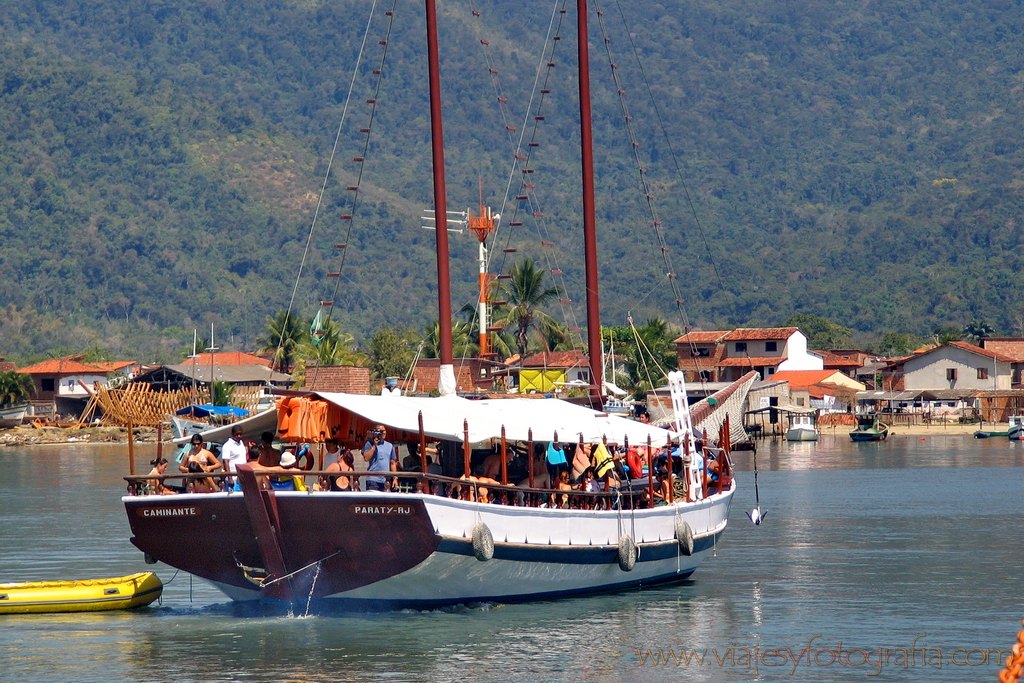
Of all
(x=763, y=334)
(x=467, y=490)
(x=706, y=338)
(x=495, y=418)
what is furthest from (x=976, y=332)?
(x=467, y=490)

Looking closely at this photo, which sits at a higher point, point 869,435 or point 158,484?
point 869,435

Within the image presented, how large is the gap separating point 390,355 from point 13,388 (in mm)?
30362

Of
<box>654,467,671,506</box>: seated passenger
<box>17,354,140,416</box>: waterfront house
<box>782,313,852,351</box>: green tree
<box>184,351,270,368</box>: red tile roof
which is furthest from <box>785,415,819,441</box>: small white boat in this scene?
<box>654,467,671,506</box>: seated passenger

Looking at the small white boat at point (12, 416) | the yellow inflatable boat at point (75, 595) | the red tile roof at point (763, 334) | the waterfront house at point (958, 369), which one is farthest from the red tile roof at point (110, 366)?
the yellow inflatable boat at point (75, 595)

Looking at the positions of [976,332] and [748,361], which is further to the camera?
[976,332]

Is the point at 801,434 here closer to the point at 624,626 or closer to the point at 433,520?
the point at 624,626

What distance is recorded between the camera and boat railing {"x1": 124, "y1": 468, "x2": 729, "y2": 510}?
19.7 meters

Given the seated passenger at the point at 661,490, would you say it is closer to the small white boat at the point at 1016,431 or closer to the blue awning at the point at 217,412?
→ the blue awning at the point at 217,412

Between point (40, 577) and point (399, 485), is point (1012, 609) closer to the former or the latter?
point (399, 485)

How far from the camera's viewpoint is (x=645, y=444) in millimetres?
23484

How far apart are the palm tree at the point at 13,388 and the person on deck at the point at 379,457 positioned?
3726 inches

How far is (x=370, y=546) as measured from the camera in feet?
65.4

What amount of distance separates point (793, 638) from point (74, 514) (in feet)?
88.8

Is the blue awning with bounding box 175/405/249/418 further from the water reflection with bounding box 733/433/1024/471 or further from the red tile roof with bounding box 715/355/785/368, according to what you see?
the red tile roof with bounding box 715/355/785/368
